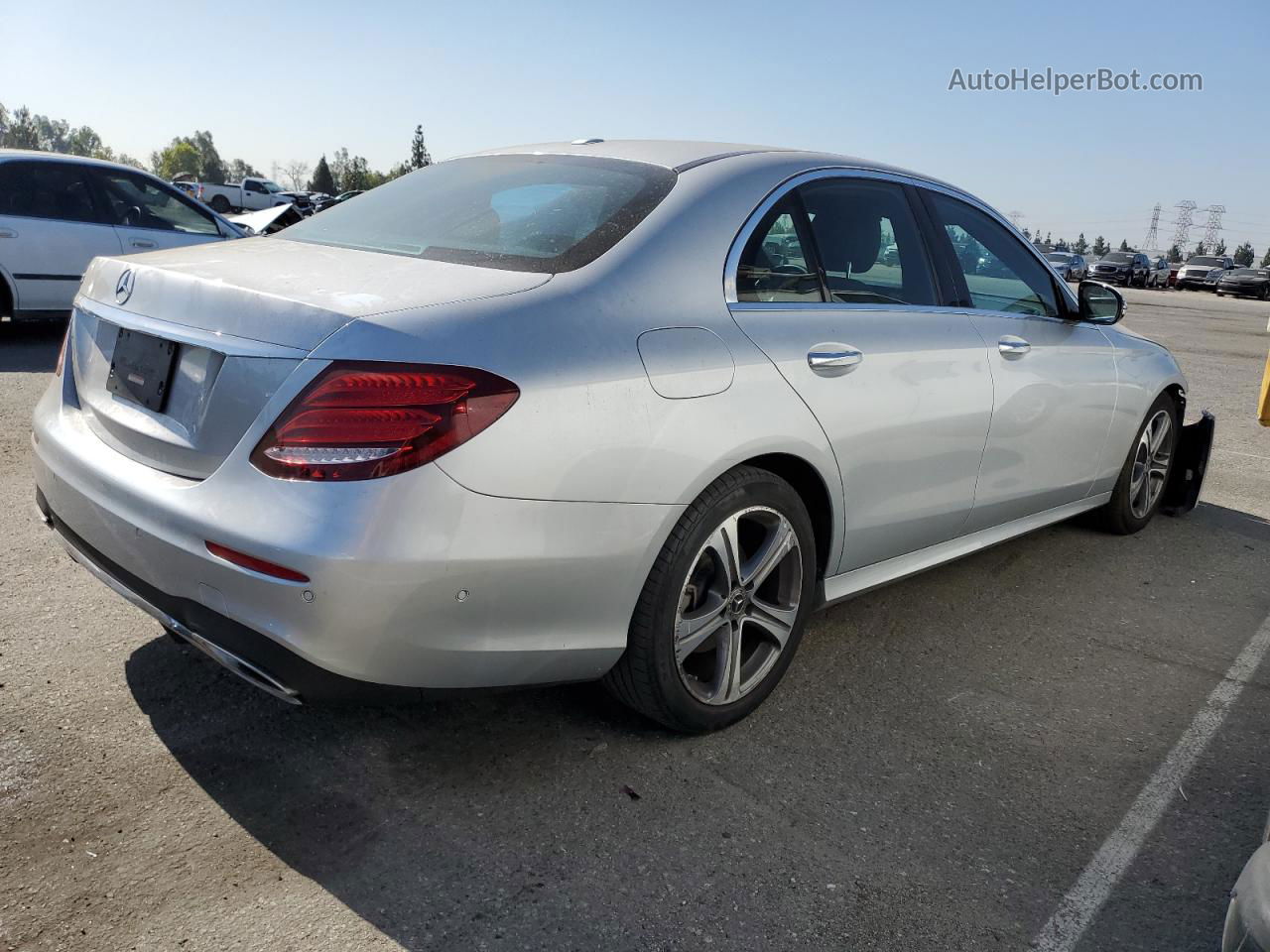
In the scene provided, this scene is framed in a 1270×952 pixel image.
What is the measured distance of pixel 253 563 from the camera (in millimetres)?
2143

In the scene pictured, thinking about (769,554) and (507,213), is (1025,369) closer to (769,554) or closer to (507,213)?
(769,554)

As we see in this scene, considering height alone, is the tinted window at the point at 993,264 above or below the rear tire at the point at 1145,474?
above

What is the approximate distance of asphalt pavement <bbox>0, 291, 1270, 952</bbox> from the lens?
2141 millimetres

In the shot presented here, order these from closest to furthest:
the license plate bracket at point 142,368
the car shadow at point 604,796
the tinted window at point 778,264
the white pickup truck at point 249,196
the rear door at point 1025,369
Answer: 1. the car shadow at point 604,796
2. the license plate bracket at point 142,368
3. the tinted window at point 778,264
4. the rear door at point 1025,369
5. the white pickup truck at point 249,196

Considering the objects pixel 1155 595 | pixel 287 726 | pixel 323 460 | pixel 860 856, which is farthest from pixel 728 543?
pixel 1155 595

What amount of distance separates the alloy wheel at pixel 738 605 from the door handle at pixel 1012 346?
4.27 feet

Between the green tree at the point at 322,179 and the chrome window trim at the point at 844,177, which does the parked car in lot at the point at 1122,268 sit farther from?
the green tree at the point at 322,179

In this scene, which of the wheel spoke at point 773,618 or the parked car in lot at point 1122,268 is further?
the parked car in lot at point 1122,268

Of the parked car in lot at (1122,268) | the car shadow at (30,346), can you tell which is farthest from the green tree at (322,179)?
the car shadow at (30,346)

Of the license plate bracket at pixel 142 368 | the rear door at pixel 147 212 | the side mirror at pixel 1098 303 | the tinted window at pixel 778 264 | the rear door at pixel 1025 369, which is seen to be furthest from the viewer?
the rear door at pixel 147 212

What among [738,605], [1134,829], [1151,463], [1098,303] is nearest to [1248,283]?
[1151,463]

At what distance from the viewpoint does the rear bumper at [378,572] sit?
6.84 ft

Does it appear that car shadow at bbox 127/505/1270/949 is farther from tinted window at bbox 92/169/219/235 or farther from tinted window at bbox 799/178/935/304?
tinted window at bbox 92/169/219/235

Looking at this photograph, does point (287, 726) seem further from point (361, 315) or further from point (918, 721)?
point (918, 721)
